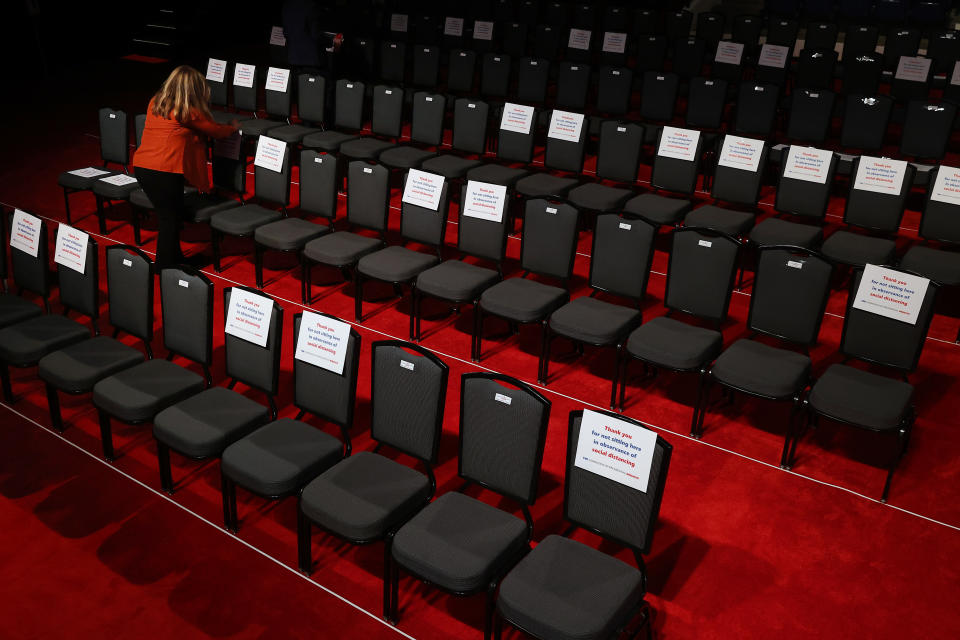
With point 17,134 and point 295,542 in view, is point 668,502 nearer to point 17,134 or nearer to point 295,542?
point 295,542

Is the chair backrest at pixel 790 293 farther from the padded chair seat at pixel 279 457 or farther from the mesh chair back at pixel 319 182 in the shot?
the mesh chair back at pixel 319 182

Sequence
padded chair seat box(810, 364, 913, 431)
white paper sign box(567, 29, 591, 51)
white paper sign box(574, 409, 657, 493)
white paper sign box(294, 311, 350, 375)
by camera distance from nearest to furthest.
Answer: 1. white paper sign box(574, 409, 657, 493)
2. white paper sign box(294, 311, 350, 375)
3. padded chair seat box(810, 364, 913, 431)
4. white paper sign box(567, 29, 591, 51)

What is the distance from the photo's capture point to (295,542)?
164 inches

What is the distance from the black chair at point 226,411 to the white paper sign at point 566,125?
146 inches

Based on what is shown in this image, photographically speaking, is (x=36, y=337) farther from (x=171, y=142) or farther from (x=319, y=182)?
(x=319, y=182)

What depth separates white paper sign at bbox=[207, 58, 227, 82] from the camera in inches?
365

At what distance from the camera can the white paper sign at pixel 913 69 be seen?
868cm

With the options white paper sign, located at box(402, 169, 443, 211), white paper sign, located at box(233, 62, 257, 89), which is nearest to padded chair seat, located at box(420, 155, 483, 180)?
white paper sign, located at box(402, 169, 443, 211)

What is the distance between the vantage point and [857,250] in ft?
19.4

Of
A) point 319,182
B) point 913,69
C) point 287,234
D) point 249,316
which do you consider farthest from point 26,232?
point 913,69

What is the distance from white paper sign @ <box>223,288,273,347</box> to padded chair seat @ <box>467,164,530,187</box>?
10.3 feet

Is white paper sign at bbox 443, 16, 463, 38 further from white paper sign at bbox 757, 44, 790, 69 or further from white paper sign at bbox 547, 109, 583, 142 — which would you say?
white paper sign at bbox 547, 109, 583, 142

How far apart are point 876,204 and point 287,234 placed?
4347 millimetres

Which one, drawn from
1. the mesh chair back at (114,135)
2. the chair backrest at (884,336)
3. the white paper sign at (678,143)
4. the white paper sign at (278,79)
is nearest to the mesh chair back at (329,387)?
the chair backrest at (884,336)
